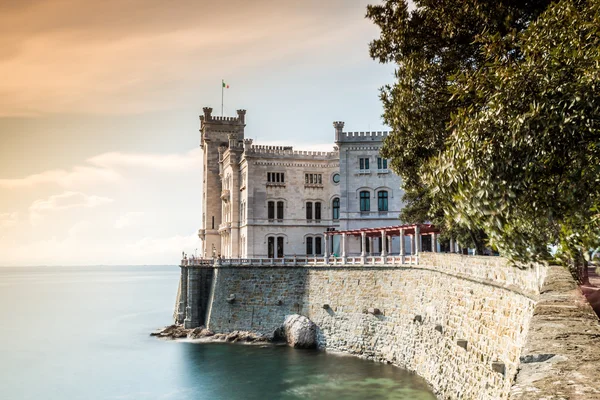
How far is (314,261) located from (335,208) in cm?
1085

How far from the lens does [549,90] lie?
1086cm

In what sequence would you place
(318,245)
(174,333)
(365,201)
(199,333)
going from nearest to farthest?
(199,333), (174,333), (365,201), (318,245)

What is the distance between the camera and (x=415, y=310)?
101ft

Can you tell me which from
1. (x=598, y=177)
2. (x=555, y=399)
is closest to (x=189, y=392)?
(x=598, y=177)

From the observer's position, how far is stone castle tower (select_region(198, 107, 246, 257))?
61.0 metres

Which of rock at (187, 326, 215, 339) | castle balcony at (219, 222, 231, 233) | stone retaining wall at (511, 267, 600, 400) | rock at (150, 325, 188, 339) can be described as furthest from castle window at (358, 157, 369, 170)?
stone retaining wall at (511, 267, 600, 400)

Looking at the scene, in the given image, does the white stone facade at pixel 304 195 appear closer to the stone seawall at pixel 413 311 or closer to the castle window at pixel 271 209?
the castle window at pixel 271 209

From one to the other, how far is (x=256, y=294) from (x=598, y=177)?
112 feet

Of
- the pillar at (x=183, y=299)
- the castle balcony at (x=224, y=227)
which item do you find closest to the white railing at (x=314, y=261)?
the pillar at (x=183, y=299)

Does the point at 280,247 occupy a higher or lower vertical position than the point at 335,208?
lower

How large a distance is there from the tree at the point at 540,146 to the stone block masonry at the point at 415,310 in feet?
6.65

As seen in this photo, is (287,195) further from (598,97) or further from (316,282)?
(598,97)

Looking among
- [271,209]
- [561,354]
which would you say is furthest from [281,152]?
[561,354]

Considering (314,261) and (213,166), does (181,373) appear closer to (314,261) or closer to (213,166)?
(314,261)
